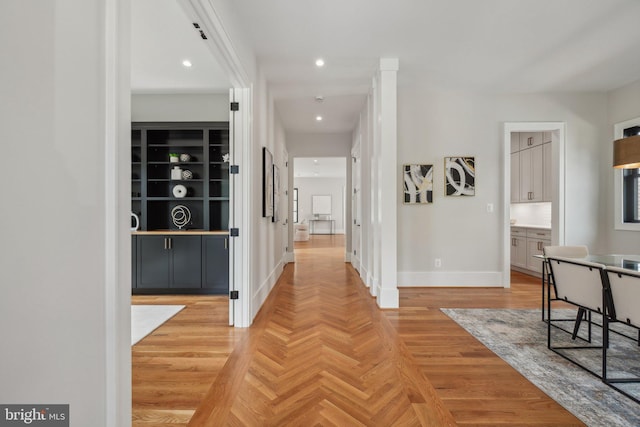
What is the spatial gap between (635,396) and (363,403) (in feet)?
5.36

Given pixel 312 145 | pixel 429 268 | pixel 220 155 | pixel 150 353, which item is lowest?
pixel 150 353

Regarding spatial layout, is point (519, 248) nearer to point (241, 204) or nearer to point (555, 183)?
point (555, 183)

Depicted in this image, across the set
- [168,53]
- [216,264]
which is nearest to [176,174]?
[216,264]

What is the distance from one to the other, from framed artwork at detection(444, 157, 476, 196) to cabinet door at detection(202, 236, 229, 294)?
3347 millimetres

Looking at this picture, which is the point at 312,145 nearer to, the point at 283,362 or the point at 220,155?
the point at 220,155

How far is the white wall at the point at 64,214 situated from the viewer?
0.77 meters

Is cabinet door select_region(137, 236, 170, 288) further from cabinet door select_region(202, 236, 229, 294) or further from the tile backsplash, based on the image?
the tile backsplash

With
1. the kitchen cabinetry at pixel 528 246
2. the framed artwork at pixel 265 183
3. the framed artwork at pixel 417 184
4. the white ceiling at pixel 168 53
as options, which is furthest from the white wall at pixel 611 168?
the white ceiling at pixel 168 53

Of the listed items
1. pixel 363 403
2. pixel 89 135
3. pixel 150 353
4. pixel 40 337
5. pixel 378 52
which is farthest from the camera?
pixel 378 52

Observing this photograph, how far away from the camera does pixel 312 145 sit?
7.18 m

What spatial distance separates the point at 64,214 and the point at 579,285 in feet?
9.98

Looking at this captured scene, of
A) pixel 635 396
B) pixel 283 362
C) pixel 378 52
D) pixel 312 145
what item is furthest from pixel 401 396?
pixel 312 145

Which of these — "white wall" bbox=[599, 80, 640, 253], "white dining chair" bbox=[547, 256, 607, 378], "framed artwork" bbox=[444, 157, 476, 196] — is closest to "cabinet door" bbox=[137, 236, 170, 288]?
"framed artwork" bbox=[444, 157, 476, 196]

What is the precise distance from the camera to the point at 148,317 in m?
3.34
